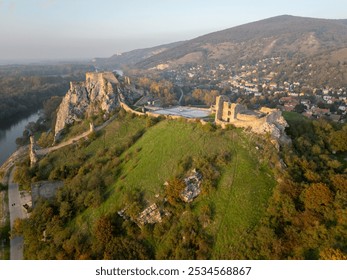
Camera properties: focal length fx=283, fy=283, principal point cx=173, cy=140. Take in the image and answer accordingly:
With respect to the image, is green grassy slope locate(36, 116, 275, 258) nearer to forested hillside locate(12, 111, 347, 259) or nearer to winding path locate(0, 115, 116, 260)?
forested hillside locate(12, 111, 347, 259)

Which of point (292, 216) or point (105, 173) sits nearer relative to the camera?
point (292, 216)

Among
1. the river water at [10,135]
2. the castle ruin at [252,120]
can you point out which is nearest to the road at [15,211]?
the river water at [10,135]

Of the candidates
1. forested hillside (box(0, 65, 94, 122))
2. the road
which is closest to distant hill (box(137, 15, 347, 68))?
forested hillside (box(0, 65, 94, 122))

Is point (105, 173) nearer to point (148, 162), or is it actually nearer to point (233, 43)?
point (148, 162)

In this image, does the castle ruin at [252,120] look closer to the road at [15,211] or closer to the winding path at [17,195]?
the winding path at [17,195]

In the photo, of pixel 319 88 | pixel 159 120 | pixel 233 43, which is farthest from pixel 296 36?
pixel 159 120

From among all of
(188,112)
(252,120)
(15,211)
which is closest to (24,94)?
(15,211)

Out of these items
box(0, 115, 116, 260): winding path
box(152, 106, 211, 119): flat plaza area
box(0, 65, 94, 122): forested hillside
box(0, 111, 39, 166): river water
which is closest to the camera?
box(0, 115, 116, 260): winding path
